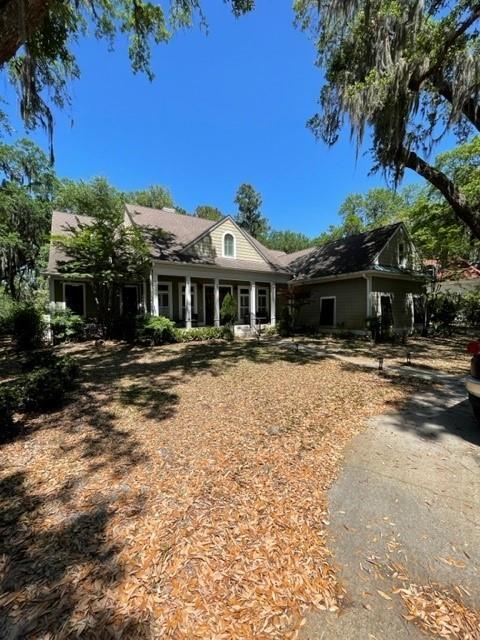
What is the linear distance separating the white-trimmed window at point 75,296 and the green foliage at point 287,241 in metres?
30.6

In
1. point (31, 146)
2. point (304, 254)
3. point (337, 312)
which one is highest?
point (31, 146)

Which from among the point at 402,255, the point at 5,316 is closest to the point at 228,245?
the point at 402,255

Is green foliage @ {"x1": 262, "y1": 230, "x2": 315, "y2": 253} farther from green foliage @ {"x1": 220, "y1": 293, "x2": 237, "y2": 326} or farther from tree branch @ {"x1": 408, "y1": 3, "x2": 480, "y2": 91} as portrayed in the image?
tree branch @ {"x1": 408, "y1": 3, "x2": 480, "y2": 91}

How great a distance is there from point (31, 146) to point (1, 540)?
87.7ft

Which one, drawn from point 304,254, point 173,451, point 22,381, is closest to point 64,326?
point 22,381

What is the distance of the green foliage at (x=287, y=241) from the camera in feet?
138

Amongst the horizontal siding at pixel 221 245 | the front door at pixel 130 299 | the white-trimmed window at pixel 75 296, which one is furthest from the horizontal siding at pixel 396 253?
the white-trimmed window at pixel 75 296

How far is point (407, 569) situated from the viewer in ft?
6.68

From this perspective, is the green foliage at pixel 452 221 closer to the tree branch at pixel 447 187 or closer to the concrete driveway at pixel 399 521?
the tree branch at pixel 447 187

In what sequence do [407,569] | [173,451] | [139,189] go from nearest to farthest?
[407,569] < [173,451] < [139,189]

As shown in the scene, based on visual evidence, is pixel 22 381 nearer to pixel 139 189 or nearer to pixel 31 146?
pixel 31 146

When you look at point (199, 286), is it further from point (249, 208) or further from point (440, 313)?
point (249, 208)

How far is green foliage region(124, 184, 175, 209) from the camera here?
33875 millimetres

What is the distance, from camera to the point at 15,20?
342 cm
